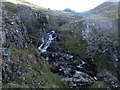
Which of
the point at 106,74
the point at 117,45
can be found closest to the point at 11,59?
the point at 106,74

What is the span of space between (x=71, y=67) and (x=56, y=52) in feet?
44.0

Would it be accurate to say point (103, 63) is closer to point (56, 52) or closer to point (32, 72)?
point (56, 52)

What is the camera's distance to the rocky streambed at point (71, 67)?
345 feet

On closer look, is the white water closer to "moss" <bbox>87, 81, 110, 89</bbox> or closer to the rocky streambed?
the rocky streambed

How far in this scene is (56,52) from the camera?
407 feet

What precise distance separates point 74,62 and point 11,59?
3180cm

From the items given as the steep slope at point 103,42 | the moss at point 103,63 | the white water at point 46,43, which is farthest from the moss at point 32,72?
the steep slope at point 103,42

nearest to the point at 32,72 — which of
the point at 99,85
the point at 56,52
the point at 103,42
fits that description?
the point at 99,85

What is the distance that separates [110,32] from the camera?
137500 mm

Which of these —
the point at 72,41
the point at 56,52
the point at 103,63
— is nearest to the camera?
the point at 103,63

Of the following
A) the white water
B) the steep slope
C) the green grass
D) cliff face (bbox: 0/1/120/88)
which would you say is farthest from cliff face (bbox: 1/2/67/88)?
the steep slope

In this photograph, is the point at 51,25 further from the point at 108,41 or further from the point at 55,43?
the point at 108,41

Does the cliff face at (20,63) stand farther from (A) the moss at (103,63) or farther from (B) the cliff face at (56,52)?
(A) the moss at (103,63)

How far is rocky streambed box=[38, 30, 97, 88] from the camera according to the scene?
345 ft
